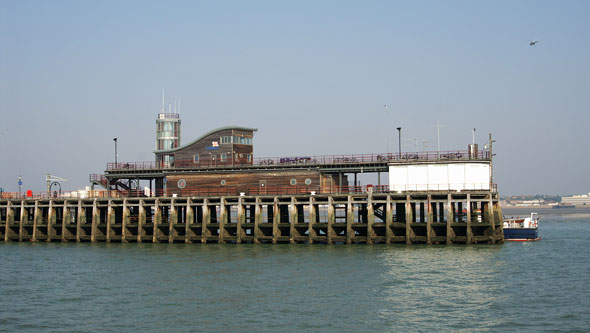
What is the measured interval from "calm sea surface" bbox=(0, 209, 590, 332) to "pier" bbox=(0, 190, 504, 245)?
2.09 m

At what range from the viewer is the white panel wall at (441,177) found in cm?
6400

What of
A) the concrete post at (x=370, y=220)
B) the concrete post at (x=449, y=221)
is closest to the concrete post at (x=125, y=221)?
the concrete post at (x=370, y=220)

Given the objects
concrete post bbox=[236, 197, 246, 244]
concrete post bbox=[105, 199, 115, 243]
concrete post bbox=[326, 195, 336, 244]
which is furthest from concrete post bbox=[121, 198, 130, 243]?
concrete post bbox=[326, 195, 336, 244]

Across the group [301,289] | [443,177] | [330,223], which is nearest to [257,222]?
[330,223]

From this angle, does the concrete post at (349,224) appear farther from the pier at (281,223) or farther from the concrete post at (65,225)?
the concrete post at (65,225)

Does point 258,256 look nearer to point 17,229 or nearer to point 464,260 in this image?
point 464,260

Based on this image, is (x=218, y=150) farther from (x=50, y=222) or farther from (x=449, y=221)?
(x=449, y=221)

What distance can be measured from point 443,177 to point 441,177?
183mm

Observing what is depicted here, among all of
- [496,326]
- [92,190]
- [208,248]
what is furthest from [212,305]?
[92,190]

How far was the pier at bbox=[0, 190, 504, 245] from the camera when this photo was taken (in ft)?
200

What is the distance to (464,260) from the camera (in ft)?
169

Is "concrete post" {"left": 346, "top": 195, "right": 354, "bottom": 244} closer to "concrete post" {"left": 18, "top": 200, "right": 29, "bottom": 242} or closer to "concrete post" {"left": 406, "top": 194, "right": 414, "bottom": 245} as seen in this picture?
"concrete post" {"left": 406, "top": 194, "right": 414, "bottom": 245}

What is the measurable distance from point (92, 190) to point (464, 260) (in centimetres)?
4392

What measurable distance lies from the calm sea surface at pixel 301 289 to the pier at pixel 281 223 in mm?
2088
